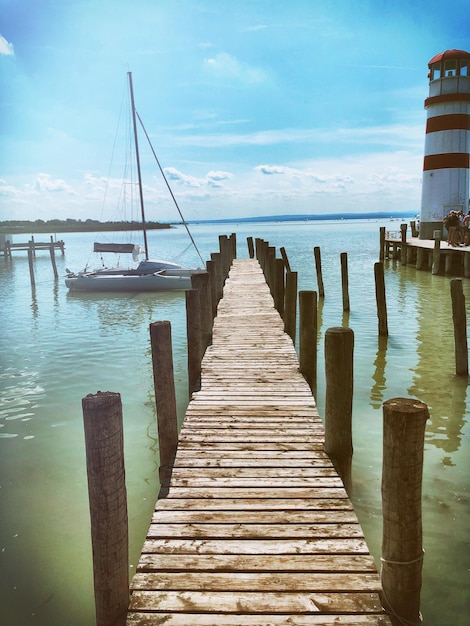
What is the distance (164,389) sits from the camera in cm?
508

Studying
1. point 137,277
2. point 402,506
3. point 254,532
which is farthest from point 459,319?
point 137,277

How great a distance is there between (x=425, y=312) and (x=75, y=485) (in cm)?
1473

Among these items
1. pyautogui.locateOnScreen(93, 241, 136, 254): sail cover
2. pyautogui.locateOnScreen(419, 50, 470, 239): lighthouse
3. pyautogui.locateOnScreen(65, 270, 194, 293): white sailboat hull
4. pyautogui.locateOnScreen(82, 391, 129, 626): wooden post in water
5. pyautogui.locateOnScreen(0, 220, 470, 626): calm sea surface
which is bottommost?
pyautogui.locateOnScreen(0, 220, 470, 626): calm sea surface

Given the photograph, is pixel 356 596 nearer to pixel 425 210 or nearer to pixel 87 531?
pixel 87 531

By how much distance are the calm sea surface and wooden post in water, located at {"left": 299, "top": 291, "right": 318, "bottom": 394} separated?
4.32ft

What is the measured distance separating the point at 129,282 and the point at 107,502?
2544cm

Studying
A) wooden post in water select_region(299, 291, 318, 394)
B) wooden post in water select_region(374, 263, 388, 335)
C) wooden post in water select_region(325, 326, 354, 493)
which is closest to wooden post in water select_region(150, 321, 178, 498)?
wooden post in water select_region(325, 326, 354, 493)

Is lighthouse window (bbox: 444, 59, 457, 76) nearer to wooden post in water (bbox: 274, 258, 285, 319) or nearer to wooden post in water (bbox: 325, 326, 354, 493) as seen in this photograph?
wooden post in water (bbox: 274, 258, 285, 319)

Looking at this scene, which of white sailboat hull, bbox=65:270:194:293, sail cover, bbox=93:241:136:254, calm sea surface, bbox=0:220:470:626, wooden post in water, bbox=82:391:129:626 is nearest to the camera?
wooden post in water, bbox=82:391:129:626

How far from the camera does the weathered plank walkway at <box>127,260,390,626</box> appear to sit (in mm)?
2982

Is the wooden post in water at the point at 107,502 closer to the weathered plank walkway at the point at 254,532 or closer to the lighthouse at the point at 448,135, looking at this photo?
the weathered plank walkway at the point at 254,532

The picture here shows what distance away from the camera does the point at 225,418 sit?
5699 mm

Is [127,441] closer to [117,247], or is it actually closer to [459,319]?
[459,319]

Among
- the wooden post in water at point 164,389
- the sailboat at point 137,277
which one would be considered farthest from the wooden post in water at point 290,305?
the sailboat at point 137,277
